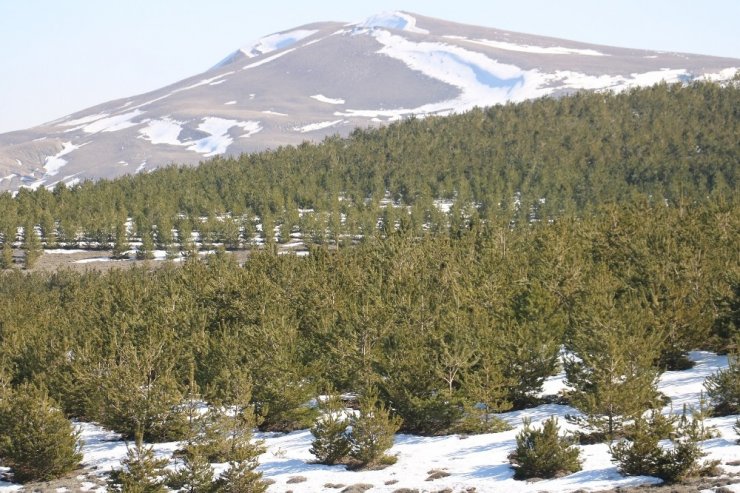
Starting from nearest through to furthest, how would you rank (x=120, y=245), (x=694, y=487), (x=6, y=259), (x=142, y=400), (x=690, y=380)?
(x=694, y=487) → (x=142, y=400) → (x=690, y=380) → (x=6, y=259) → (x=120, y=245)

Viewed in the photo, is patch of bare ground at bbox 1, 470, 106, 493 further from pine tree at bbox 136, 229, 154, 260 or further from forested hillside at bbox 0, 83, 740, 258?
pine tree at bbox 136, 229, 154, 260

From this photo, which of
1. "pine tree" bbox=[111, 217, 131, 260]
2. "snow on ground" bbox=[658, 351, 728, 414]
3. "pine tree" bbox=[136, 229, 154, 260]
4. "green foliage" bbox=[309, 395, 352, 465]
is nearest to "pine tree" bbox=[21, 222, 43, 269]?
"pine tree" bbox=[111, 217, 131, 260]

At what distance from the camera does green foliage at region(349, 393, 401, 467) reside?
2680cm

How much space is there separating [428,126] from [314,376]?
13905 cm

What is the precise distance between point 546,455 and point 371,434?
5629 mm

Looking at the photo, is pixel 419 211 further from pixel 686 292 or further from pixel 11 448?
pixel 11 448

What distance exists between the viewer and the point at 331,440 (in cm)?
2748

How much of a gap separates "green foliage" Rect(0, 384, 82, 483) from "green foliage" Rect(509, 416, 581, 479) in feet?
48.5

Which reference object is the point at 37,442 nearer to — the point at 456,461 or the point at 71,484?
the point at 71,484

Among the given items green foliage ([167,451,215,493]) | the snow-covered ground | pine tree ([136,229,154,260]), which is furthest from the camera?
pine tree ([136,229,154,260])

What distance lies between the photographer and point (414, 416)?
30.7m

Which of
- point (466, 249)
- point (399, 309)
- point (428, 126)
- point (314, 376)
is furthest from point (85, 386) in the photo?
point (428, 126)

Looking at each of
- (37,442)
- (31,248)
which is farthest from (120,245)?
(37,442)

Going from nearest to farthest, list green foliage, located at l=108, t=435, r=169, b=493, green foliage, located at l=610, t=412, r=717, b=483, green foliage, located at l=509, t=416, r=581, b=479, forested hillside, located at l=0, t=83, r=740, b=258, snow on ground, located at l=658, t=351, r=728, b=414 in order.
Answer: green foliage, located at l=610, t=412, r=717, b=483
green foliage, located at l=509, t=416, r=581, b=479
green foliage, located at l=108, t=435, r=169, b=493
snow on ground, located at l=658, t=351, r=728, b=414
forested hillside, located at l=0, t=83, r=740, b=258
